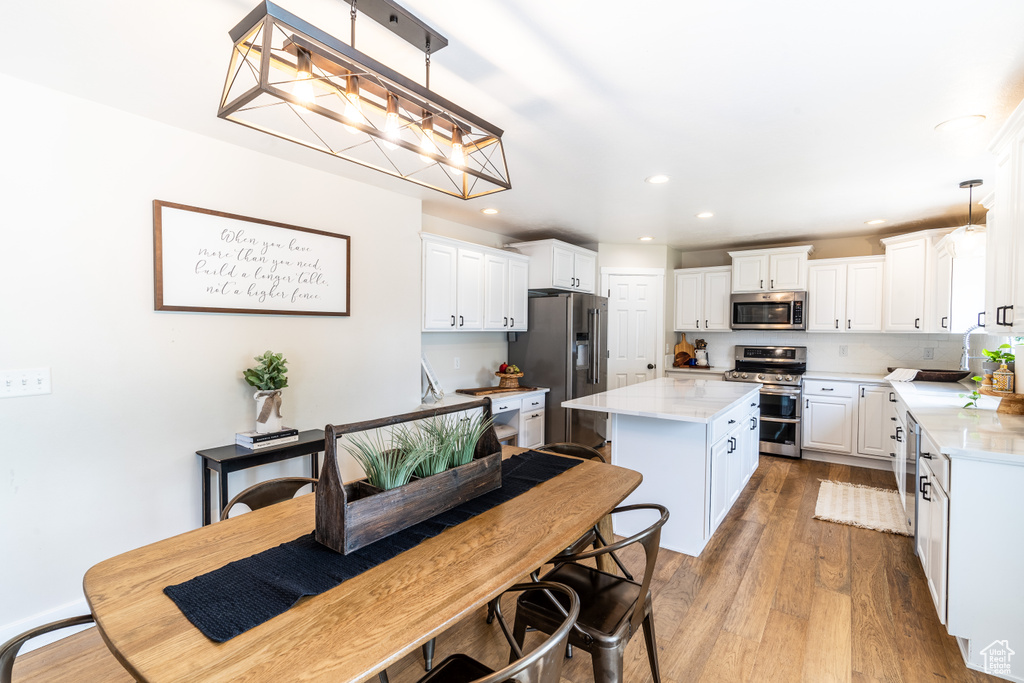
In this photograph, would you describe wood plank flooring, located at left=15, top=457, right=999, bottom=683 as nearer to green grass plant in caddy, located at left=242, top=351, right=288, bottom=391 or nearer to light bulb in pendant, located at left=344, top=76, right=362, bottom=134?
green grass plant in caddy, located at left=242, top=351, right=288, bottom=391

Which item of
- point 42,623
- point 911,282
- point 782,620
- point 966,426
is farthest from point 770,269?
point 42,623

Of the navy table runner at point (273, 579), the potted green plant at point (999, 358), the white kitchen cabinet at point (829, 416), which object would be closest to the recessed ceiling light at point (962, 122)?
the potted green plant at point (999, 358)

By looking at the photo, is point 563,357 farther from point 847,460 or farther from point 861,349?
point 861,349

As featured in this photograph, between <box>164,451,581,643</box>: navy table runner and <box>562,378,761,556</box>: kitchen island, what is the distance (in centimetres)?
167

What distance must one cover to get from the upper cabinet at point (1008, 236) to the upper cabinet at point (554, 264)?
10.2ft

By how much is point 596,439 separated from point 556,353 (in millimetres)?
1055

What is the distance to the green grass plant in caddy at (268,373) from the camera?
2.61m

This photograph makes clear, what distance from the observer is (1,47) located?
1761 millimetres

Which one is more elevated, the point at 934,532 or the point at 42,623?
the point at 934,532

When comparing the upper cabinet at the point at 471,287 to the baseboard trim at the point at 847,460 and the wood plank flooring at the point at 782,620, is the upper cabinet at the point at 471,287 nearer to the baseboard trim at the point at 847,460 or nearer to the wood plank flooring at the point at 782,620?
the wood plank flooring at the point at 782,620

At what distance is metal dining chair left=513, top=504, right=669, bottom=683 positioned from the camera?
4.73ft

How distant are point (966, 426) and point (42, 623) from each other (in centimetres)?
436

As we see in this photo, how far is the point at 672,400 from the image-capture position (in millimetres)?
3127

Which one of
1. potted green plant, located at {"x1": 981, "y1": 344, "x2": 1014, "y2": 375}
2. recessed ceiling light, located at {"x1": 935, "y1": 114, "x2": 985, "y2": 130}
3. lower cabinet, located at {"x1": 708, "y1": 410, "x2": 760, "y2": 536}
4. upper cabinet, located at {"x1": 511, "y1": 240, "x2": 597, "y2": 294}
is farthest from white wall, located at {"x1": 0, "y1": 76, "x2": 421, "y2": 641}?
potted green plant, located at {"x1": 981, "y1": 344, "x2": 1014, "y2": 375}
